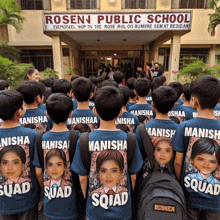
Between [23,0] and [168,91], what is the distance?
13519 millimetres

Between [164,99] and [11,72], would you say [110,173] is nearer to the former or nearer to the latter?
[164,99]

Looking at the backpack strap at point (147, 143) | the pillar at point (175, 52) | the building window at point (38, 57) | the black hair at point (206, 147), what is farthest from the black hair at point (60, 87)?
the building window at point (38, 57)

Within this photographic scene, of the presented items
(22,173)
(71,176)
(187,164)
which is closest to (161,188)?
(187,164)

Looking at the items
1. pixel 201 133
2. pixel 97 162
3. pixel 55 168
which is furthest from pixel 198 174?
pixel 55 168

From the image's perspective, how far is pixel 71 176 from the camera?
1.55 meters

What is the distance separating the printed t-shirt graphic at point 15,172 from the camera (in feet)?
4.91

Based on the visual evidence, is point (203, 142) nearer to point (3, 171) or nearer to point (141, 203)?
point (141, 203)

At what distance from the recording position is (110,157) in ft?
4.35

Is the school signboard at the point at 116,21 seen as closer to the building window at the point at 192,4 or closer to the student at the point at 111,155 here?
the building window at the point at 192,4

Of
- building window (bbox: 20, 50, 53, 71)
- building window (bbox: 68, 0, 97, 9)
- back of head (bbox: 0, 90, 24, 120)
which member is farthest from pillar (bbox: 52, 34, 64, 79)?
back of head (bbox: 0, 90, 24, 120)

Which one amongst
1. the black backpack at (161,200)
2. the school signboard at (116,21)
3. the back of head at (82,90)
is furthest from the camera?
the school signboard at (116,21)

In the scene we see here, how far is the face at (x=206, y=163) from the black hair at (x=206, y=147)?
0.08 feet

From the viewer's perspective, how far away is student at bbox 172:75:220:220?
1.46m

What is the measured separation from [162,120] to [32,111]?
1.58 meters
